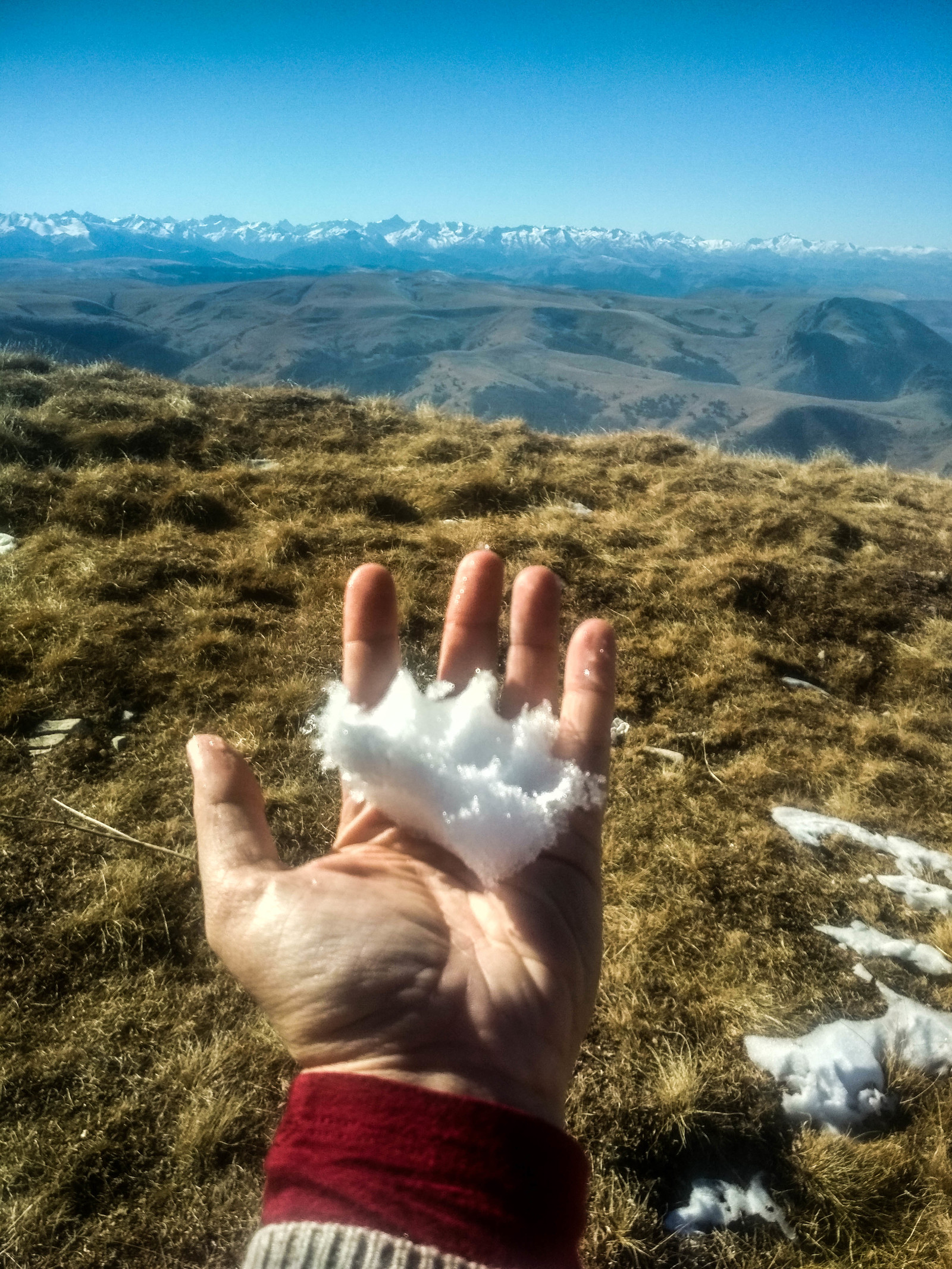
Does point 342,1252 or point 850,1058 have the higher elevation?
point 342,1252

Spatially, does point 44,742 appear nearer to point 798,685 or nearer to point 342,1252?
point 342,1252

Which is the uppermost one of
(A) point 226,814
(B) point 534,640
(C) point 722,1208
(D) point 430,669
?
(B) point 534,640

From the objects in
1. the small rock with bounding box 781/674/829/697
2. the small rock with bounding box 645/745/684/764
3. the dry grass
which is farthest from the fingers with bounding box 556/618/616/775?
the small rock with bounding box 781/674/829/697

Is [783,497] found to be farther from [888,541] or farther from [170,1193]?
[170,1193]

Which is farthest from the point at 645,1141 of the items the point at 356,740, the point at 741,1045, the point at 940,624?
the point at 940,624

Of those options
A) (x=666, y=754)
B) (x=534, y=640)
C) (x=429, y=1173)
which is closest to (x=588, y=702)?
(x=534, y=640)

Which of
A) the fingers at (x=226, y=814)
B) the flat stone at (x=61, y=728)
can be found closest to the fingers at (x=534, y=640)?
the fingers at (x=226, y=814)

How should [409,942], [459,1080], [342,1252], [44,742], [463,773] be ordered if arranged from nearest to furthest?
[342,1252] → [459,1080] → [409,942] → [463,773] → [44,742]
